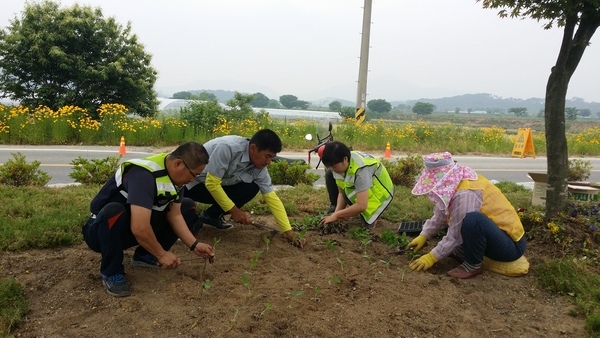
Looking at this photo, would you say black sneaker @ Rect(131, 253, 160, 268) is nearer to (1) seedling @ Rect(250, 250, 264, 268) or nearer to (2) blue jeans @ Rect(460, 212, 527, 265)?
(1) seedling @ Rect(250, 250, 264, 268)

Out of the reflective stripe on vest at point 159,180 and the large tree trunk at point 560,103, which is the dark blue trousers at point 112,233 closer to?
the reflective stripe on vest at point 159,180

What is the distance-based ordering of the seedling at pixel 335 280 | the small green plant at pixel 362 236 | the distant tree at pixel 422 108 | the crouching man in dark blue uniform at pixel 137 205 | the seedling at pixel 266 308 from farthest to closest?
the distant tree at pixel 422 108, the small green plant at pixel 362 236, the seedling at pixel 335 280, the crouching man in dark blue uniform at pixel 137 205, the seedling at pixel 266 308

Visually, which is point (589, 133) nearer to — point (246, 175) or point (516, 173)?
point (516, 173)

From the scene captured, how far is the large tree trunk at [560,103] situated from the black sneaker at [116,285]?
372 centimetres

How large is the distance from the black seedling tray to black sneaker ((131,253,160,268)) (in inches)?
93.0

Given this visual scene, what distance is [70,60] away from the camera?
53.4 feet

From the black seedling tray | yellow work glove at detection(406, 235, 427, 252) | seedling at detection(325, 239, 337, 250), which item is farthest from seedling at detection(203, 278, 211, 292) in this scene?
the black seedling tray

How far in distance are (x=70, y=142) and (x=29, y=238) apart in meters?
9.60

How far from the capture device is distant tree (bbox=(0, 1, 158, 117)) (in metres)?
16.3

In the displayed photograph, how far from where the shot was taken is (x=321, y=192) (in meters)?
6.31

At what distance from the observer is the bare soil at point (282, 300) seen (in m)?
2.64

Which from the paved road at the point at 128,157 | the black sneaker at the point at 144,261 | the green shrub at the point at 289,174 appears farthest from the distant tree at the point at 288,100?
the black sneaker at the point at 144,261

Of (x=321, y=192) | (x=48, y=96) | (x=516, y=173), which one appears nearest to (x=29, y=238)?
(x=321, y=192)

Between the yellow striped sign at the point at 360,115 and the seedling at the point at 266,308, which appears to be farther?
the yellow striped sign at the point at 360,115
